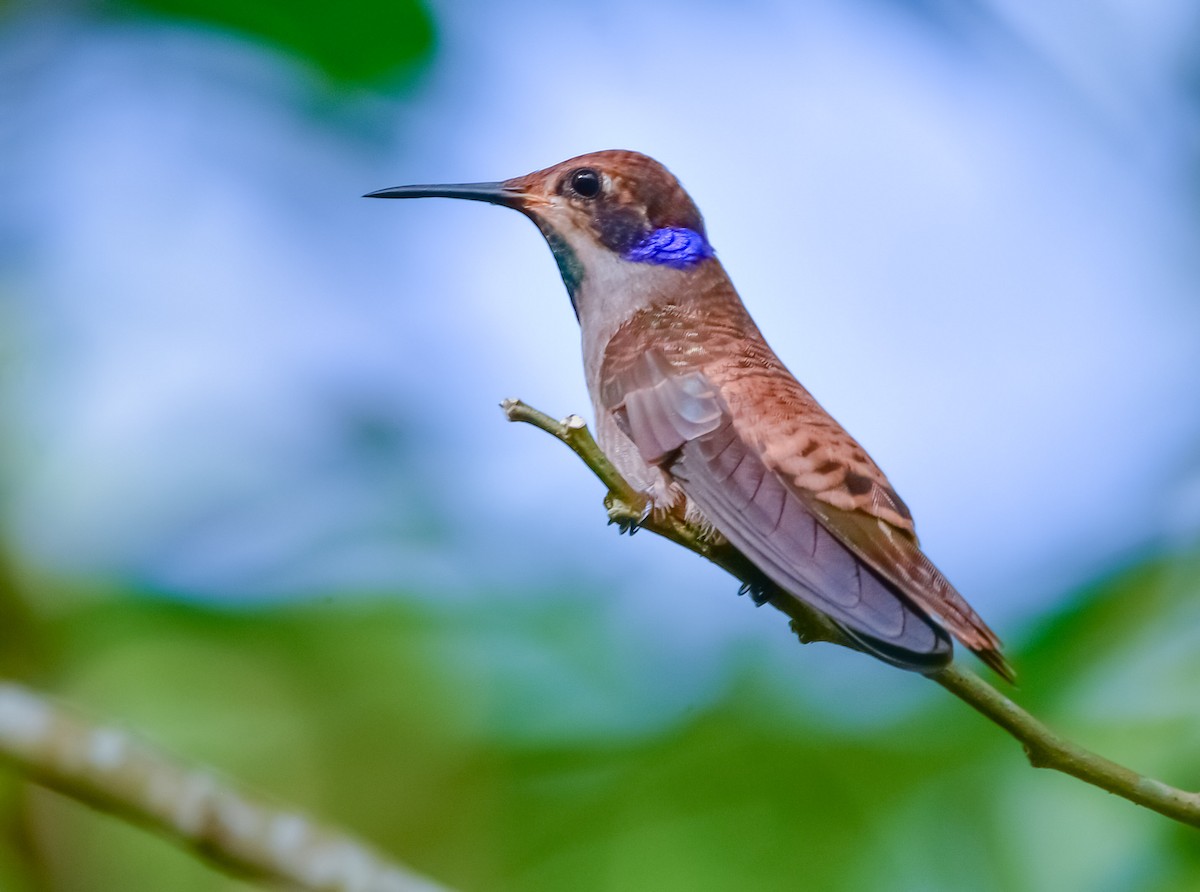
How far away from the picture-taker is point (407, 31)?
4816 millimetres

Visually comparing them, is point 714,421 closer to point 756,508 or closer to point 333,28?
point 756,508

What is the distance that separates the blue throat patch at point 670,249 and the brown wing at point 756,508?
0.49 meters

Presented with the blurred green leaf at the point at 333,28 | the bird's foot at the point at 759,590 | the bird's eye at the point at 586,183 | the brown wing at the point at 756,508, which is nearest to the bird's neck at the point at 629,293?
the bird's eye at the point at 586,183

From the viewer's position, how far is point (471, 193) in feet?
10.5

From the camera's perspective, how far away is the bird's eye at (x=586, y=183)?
3.27m

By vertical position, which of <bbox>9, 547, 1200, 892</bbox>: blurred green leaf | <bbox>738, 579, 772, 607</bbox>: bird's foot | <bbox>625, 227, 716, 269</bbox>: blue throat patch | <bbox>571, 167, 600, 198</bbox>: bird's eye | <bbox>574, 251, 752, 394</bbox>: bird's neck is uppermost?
<bbox>571, 167, 600, 198</bbox>: bird's eye

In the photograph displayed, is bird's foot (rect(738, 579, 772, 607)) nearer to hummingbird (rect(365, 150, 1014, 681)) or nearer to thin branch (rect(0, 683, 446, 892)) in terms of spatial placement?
hummingbird (rect(365, 150, 1014, 681))

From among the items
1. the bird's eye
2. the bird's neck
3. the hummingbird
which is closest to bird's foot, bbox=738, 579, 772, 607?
the hummingbird

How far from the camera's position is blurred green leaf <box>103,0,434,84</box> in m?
4.72

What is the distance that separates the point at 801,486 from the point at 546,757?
156 centimetres

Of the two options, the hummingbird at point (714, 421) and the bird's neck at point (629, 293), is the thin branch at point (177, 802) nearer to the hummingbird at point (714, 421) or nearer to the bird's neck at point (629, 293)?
the hummingbird at point (714, 421)

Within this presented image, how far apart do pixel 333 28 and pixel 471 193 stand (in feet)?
6.15

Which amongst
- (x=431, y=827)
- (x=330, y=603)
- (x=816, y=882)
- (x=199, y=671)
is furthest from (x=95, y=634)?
(x=816, y=882)

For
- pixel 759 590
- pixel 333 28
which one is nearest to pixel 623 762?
pixel 759 590
